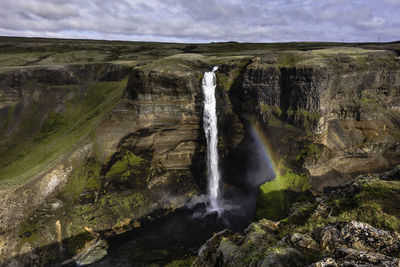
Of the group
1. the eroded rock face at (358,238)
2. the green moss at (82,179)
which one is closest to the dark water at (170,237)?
the green moss at (82,179)

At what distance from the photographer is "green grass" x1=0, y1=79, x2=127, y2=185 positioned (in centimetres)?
3866

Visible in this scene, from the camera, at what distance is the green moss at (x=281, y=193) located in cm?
3694

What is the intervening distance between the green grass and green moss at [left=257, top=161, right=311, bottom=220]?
32.6 m

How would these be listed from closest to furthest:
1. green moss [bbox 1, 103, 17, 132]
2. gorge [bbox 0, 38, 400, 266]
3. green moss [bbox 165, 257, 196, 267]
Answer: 1. green moss [bbox 165, 257, 196, 267]
2. gorge [bbox 0, 38, 400, 266]
3. green moss [bbox 1, 103, 17, 132]

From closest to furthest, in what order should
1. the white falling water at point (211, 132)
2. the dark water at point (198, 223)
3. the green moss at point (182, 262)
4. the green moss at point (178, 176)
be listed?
the green moss at point (182, 262), the dark water at point (198, 223), the green moss at point (178, 176), the white falling water at point (211, 132)

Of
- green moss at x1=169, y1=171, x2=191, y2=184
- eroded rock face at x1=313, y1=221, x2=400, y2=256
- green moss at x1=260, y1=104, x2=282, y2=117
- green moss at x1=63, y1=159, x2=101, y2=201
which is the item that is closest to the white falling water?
green moss at x1=169, y1=171, x2=191, y2=184

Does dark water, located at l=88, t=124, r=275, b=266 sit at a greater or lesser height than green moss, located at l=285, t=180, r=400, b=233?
lesser

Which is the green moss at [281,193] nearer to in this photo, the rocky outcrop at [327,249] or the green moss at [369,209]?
the green moss at [369,209]

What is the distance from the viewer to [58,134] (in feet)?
167

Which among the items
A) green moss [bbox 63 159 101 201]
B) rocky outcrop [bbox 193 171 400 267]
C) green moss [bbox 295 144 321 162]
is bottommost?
green moss [bbox 63 159 101 201]

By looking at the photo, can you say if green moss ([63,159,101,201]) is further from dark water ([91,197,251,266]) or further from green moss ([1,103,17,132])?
green moss ([1,103,17,132])

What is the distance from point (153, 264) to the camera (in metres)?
29.7

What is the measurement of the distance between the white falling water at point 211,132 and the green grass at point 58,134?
19125mm

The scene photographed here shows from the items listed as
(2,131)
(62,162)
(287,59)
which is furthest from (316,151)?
(2,131)
